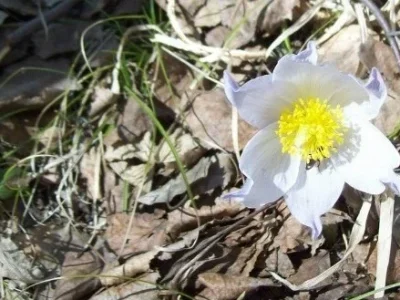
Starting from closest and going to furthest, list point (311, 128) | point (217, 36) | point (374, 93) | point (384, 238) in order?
point (374, 93) < point (311, 128) < point (384, 238) < point (217, 36)

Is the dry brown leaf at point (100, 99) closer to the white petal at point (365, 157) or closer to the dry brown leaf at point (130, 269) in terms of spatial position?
the dry brown leaf at point (130, 269)

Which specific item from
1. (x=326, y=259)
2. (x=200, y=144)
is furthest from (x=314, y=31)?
(x=326, y=259)

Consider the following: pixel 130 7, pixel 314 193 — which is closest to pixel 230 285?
pixel 314 193

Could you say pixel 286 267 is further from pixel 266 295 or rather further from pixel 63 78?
pixel 63 78

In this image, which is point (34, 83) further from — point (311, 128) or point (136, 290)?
point (311, 128)

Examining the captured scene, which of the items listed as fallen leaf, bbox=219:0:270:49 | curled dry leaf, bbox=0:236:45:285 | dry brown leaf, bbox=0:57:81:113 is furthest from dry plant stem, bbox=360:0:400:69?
curled dry leaf, bbox=0:236:45:285

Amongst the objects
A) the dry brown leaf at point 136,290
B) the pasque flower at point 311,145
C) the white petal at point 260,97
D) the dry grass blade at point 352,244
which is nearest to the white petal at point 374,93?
the pasque flower at point 311,145
